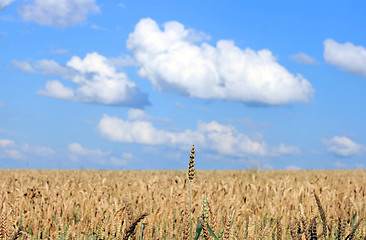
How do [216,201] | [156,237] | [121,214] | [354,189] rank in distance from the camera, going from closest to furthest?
[156,237] → [121,214] → [216,201] → [354,189]

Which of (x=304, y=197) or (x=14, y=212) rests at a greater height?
(x=304, y=197)

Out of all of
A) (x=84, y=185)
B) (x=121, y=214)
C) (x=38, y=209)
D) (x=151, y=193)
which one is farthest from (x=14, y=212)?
(x=84, y=185)

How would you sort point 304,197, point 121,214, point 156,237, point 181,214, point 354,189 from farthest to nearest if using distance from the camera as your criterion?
point 354,189 < point 304,197 < point 181,214 < point 121,214 < point 156,237

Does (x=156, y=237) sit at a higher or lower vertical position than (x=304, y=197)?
lower

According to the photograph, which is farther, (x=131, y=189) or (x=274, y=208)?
(x=131, y=189)

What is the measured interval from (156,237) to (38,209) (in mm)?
1745

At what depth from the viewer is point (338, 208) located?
18.1 ft

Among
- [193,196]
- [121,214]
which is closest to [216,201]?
[193,196]

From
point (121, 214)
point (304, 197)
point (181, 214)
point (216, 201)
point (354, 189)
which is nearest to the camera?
point (121, 214)

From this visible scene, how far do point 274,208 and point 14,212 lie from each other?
3.11 meters

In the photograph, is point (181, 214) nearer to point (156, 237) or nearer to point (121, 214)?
point (121, 214)

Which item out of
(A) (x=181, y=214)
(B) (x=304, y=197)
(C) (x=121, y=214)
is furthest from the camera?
(B) (x=304, y=197)

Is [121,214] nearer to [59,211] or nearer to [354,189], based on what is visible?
[59,211]

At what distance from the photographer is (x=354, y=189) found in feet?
24.0
